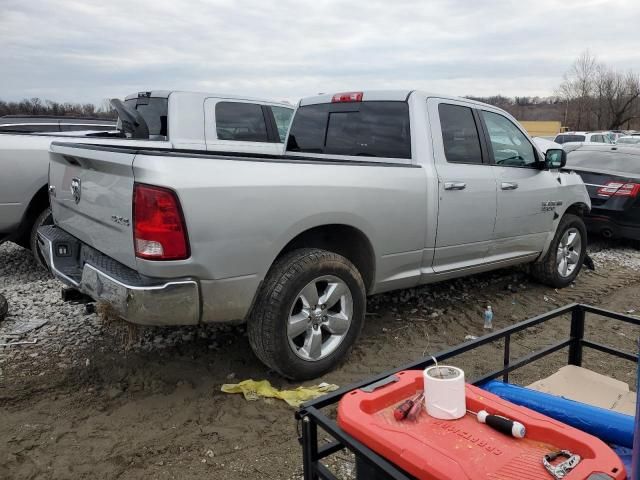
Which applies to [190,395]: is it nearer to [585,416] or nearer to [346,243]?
[346,243]

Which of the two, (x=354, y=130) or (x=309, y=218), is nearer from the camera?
(x=309, y=218)

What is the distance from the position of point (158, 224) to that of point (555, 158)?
389 centimetres

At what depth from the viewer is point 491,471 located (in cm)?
145

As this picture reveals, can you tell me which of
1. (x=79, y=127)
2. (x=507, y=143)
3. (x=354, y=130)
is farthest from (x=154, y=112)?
(x=507, y=143)

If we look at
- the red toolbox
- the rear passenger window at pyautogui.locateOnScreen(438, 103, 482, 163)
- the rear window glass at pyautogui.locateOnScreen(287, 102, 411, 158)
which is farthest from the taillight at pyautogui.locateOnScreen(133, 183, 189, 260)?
the rear passenger window at pyautogui.locateOnScreen(438, 103, 482, 163)

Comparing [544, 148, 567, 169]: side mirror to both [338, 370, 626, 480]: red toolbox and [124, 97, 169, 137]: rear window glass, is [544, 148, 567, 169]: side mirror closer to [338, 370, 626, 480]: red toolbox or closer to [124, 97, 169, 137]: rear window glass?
[338, 370, 626, 480]: red toolbox

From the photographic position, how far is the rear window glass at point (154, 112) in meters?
6.30

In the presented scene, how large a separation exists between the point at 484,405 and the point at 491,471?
1.02ft

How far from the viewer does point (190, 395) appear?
3277 millimetres

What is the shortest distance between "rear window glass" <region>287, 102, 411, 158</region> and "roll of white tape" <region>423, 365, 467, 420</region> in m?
2.62

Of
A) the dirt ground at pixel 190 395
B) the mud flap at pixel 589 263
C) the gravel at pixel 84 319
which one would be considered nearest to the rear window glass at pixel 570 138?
the mud flap at pixel 589 263

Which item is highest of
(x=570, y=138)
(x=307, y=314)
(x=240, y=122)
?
(x=570, y=138)

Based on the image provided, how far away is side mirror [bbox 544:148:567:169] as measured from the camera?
16.4 ft

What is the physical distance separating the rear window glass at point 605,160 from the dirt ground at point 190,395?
11.4 ft
